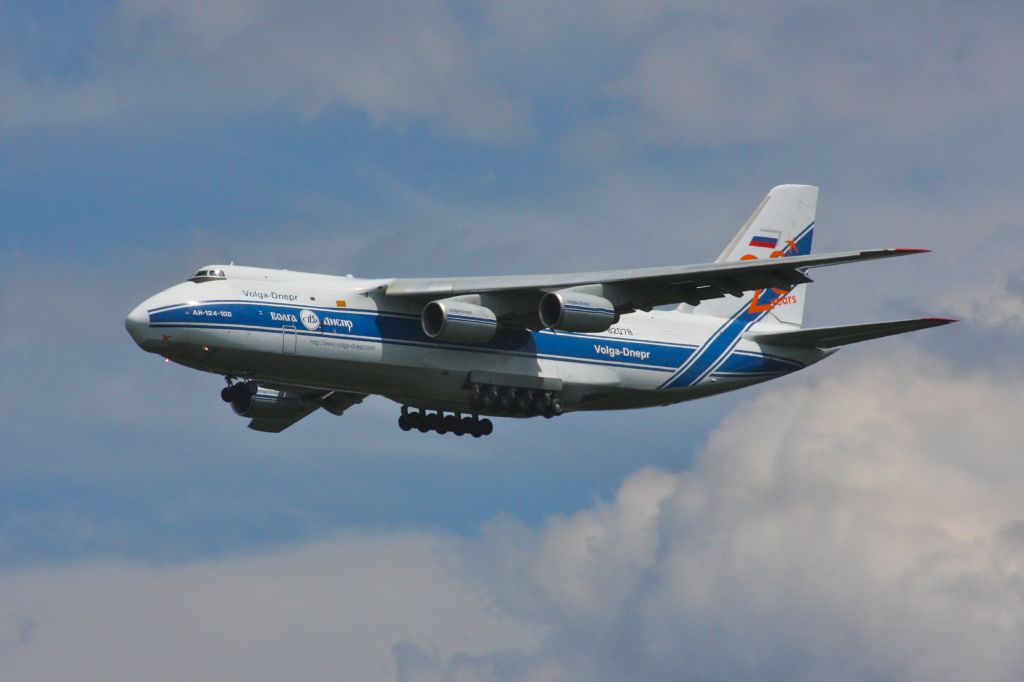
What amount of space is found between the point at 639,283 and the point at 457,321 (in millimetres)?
3512

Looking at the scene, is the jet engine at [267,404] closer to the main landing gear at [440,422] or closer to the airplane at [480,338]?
the airplane at [480,338]

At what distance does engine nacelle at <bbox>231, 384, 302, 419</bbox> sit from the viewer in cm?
3969

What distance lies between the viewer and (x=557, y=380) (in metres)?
37.0

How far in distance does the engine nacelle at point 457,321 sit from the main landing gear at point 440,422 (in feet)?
11.3

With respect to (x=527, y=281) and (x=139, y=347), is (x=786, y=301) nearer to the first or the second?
(x=527, y=281)

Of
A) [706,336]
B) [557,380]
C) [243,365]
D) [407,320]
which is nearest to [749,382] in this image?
[706,336]

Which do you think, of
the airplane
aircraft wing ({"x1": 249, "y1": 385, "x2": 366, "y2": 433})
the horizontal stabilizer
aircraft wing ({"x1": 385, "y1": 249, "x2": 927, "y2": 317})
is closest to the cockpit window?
the airplane

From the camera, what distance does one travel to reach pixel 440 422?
3831 cm

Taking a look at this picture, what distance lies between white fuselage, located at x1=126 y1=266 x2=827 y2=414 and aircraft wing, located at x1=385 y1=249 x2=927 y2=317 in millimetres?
644

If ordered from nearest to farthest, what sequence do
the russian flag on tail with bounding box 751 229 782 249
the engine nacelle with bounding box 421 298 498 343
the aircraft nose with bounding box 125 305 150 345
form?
the aircraft nose with bounding box 125 305 150 345
the engine nacelle with bounding box 421 298 498 343
the russian flag on tail with bounding box 751 229 782 249

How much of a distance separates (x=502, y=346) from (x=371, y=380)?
2.77 meters

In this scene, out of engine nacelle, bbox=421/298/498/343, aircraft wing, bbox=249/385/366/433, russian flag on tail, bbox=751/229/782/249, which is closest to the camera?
engine nacelle, bbox=421/298/498/343

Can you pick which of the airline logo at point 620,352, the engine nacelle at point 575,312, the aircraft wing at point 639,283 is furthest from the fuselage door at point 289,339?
the airline logo at point 620,352

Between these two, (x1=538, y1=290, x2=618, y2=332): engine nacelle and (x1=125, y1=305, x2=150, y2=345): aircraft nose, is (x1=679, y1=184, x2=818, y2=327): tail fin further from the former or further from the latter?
(x1=125, y1=305, x2=150, y2=345): aircraft nose
